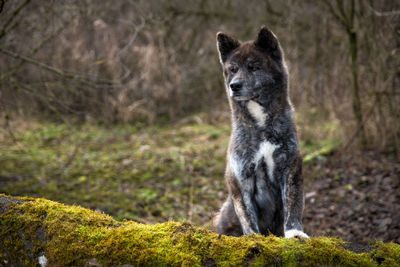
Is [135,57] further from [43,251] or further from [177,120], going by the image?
[43,251]

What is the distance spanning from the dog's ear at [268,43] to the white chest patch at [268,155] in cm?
118

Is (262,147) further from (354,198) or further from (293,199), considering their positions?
(354,198)

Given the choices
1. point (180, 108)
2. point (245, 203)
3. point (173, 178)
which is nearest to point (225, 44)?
point (245, 203)

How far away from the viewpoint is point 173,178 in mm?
8648

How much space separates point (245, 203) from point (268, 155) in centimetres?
57

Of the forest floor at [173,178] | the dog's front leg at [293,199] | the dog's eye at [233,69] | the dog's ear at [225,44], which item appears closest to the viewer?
the dog's front leg at [293,199]

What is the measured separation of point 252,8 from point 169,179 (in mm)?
9970

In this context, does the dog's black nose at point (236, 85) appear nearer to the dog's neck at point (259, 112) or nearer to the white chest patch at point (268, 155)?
the dog's neck at point (259, 112)

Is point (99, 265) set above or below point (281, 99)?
below

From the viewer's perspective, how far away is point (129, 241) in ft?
8.11

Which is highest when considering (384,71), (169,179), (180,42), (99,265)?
(180,42)

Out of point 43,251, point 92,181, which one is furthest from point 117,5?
point 43,251

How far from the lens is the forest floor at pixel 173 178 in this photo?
655 cm

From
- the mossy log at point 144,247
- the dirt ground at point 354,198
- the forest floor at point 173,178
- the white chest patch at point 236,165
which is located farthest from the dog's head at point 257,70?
the dirt ground at point 354,198
